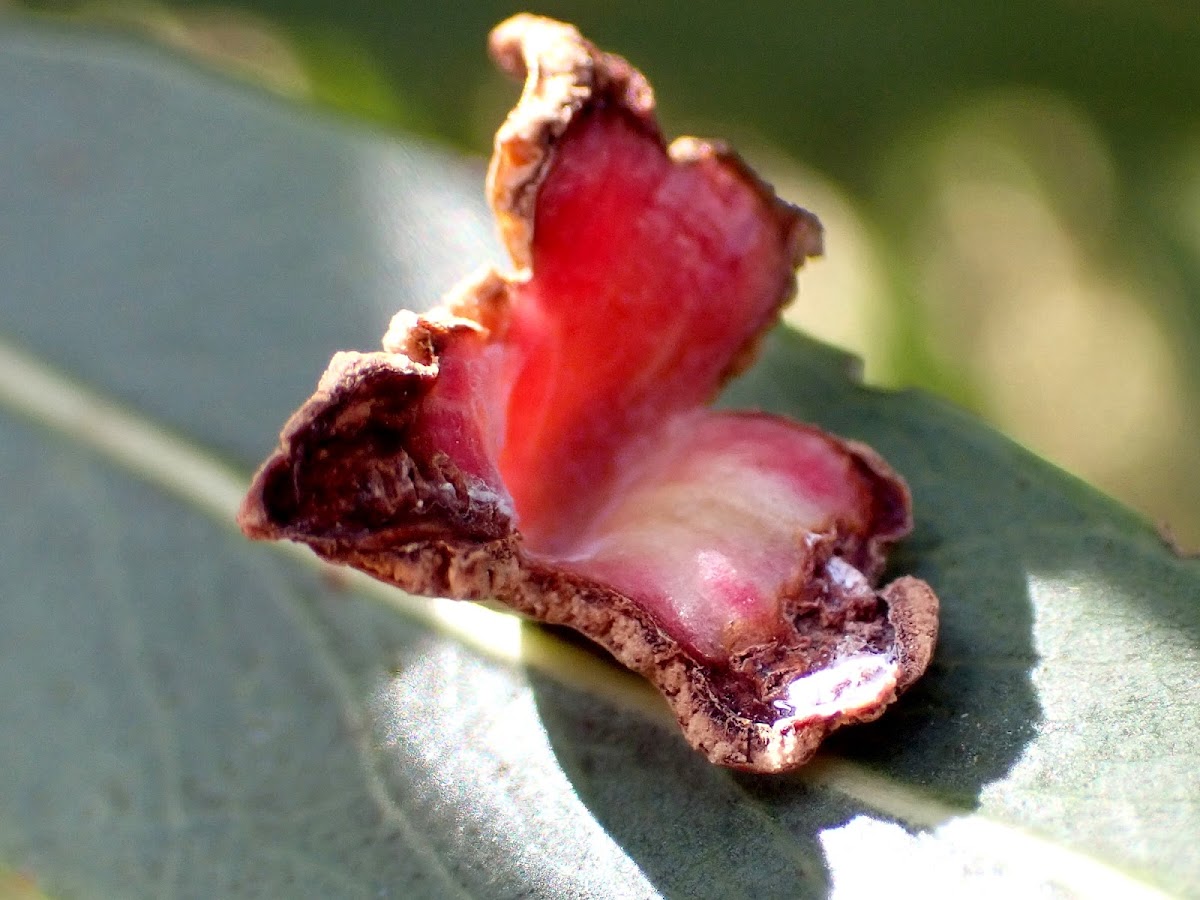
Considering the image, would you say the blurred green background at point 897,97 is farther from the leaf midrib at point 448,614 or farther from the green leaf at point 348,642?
the leaf midrib at point 448,614

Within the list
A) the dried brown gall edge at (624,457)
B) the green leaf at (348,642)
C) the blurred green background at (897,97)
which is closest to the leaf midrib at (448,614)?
the green leaf at (348,642)

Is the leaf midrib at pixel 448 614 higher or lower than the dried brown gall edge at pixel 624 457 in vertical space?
lower

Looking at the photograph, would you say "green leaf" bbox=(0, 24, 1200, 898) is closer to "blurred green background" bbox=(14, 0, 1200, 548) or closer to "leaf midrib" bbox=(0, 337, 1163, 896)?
"leaf midrib" bbox=(0, 337, 1163, 896)

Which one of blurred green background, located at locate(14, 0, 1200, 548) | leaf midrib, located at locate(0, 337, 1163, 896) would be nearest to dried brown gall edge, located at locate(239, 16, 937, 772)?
leaf midrib, located at locate(0, 337, 1163, 896)

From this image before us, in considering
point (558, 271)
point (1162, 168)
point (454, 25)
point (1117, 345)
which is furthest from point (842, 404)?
point (1117, 345)

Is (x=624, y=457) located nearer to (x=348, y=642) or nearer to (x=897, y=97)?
(x=348, y=642)

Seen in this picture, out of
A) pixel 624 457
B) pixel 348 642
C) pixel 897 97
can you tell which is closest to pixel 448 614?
pixel 348 642

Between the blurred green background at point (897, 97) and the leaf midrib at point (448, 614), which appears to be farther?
the blurred green background at point (897, 97)
